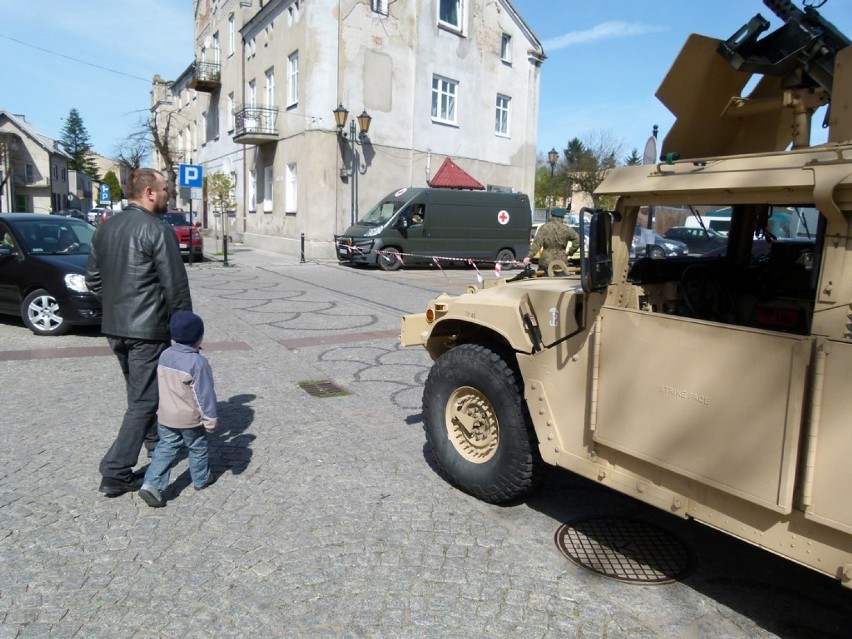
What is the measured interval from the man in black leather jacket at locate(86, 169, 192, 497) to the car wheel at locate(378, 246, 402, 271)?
15726 millimetres

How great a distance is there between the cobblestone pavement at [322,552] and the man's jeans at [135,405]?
0.23m

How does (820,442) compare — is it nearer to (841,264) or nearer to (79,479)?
(841,264)

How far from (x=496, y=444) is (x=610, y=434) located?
39.4 inches

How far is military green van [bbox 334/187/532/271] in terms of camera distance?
1991cm

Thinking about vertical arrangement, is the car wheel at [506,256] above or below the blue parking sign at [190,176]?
below

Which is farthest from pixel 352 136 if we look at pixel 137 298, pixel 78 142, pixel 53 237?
pixel 78 142

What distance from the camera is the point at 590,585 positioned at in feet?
10.5

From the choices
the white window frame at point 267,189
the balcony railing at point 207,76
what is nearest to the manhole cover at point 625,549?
the white window frame at point 267,189

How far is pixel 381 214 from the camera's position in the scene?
20.9 meters

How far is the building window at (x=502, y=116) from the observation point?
28141 mm

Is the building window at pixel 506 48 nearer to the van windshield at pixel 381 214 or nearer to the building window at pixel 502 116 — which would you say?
the building window at pixel 502 116

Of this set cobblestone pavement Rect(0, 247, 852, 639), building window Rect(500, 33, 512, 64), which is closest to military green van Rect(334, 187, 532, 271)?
building window Rect(500, 33, 512, 64)

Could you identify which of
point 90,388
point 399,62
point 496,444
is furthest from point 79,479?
point 399,62

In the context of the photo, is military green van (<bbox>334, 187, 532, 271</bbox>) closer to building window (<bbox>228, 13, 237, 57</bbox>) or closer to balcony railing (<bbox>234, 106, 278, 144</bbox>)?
balcony railing (<bbox>234, 106, 278, 144</bbox>)
